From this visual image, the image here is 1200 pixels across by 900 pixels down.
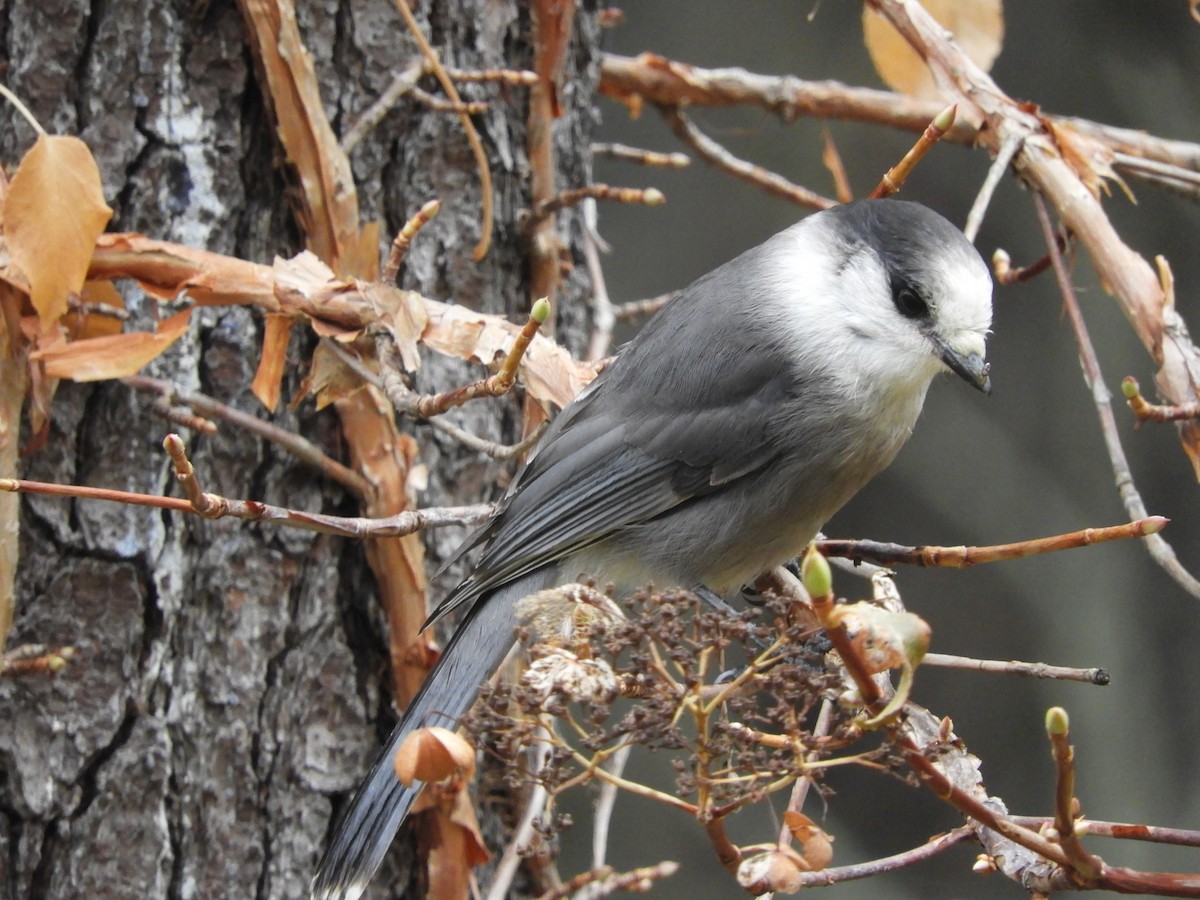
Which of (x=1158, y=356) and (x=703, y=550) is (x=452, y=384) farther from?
(x=1158, y=356)

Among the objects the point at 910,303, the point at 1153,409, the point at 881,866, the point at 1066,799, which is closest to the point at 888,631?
the point at 1066,799

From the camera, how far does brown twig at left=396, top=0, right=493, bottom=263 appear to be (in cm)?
223

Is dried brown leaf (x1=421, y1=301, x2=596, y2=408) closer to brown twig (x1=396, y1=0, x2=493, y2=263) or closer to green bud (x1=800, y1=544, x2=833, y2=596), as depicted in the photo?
brown twig (x1=396, y1=0, x2=493, y2=263)

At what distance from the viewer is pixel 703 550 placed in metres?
2.26

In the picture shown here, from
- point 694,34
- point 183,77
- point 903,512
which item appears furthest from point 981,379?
point 694,34

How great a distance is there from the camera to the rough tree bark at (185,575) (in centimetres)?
205

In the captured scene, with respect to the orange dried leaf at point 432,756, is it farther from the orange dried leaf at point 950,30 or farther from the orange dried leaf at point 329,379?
the orange dried leaf at point 950,30

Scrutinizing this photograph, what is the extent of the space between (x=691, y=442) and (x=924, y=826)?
10.9ft

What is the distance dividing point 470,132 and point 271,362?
1.96 ft

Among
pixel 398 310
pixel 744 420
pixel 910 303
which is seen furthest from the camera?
pixel 744 420

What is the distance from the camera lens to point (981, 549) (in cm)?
157

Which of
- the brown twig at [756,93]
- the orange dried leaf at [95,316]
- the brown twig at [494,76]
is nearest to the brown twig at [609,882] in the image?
the orange dried leaf at [95,316]

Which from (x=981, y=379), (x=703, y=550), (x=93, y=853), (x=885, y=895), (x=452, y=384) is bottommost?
(x=885, y=895)

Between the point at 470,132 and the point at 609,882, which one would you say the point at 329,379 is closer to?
the point at 470,132
